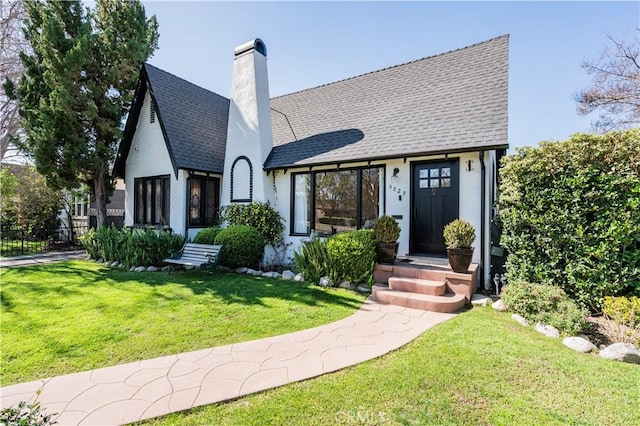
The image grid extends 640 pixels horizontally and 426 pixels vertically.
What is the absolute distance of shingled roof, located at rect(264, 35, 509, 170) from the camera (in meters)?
7.63

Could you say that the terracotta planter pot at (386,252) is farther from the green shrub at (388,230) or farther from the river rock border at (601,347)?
the river rock border at (601,347)

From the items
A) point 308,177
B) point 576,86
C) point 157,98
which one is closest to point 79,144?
point 157,98

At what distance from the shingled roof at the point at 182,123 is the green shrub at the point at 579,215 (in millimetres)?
9554

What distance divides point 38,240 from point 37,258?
4.18 meters

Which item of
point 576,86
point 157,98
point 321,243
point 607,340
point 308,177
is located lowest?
point 607,340

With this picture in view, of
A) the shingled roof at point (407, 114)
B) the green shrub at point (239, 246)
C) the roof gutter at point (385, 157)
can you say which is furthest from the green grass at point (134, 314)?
the shingled roof at point (407, 114)

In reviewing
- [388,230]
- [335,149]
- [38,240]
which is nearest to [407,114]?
[335,149]

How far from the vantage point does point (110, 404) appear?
2.89 meters

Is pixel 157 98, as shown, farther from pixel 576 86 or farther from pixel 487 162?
pixel 576 86

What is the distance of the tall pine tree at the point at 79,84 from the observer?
1058 cm

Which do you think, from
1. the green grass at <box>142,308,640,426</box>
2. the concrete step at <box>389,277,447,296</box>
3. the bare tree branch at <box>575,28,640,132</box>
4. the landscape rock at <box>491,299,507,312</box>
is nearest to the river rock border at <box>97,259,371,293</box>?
the concrete step at <box>389,277,447,296</box>

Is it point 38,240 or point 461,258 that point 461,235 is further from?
point 38,240

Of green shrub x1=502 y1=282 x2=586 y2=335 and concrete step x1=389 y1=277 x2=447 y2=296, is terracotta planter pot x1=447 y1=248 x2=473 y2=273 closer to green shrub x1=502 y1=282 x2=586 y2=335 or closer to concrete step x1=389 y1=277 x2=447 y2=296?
concrete step x1=389 y1=277 x2=447 y2=296

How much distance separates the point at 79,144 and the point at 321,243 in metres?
9.99
